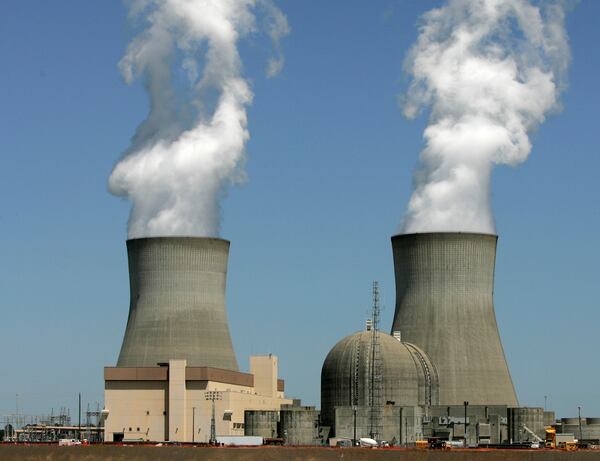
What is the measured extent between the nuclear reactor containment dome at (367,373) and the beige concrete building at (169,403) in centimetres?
590

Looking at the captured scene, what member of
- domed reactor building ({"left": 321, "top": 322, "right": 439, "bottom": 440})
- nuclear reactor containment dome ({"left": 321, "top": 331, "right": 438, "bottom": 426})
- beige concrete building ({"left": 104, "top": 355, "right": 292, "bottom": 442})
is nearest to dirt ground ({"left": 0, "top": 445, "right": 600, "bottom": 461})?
beige concrete building ({"left": 104, "top": 355, "right": 292, "bottom": 442})

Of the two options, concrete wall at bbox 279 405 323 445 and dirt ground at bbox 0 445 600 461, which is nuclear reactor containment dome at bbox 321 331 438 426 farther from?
dirt ground at bbox 0 445 600 461

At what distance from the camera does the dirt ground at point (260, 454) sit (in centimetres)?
6184

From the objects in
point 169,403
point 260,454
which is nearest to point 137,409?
point 169,403

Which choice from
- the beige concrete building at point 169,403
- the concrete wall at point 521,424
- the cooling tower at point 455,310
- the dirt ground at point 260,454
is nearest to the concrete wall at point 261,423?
the beige concrete building at point 169,403

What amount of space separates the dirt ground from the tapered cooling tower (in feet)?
54.9

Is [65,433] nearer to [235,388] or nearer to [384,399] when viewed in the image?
[235,388]

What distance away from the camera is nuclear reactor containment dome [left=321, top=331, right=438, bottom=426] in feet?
272

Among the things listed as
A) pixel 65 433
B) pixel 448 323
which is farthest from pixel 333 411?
pixel 65 433

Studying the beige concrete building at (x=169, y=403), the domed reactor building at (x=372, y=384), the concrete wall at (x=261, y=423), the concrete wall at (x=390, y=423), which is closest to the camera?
the concrete wall at (x=390, y=423)

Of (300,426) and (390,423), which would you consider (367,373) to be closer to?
(390,423)

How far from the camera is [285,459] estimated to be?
2518 inches

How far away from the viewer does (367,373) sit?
272 ft

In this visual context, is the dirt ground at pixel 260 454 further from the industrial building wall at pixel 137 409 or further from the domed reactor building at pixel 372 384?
the domed reactor building at pixel 372 384
